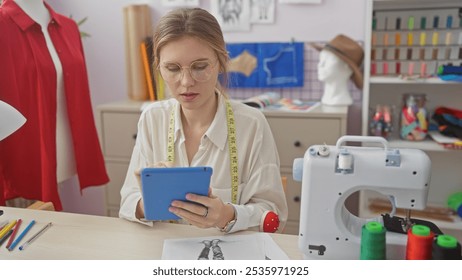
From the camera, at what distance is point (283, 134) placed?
2.28 metres

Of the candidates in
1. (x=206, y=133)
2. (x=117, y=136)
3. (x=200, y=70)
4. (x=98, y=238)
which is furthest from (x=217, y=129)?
(x=117, y=136)

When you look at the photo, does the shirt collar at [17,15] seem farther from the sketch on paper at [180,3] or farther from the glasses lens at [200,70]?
the sketch on paper at [180,3]

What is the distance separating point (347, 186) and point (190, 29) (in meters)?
0.60

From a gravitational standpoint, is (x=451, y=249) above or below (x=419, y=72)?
below

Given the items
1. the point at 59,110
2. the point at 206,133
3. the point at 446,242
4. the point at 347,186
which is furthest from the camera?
the point at 59,110

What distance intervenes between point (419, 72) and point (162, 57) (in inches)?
64.0

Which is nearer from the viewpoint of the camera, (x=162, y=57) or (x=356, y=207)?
(x=162, y=57)

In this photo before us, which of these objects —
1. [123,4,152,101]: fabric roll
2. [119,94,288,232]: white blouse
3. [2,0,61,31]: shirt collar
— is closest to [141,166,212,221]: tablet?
[119,94,288,232]: white blouse

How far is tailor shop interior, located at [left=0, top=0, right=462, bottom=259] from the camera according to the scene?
1.75 metres

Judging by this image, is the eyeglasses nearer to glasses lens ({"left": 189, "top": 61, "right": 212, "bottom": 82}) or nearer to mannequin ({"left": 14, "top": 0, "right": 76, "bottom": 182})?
glasses lens ({"left": 189, "top": 61, "right": 212, "bottom": 82})

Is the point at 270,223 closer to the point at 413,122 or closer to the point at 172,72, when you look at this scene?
the point at 172,72
